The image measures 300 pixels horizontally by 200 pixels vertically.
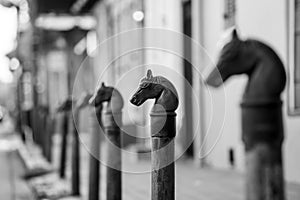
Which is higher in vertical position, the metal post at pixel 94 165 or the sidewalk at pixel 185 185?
the metal post at pixel 94 165

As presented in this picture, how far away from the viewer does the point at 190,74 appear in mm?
8164

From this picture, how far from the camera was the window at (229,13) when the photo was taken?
6.69 meters

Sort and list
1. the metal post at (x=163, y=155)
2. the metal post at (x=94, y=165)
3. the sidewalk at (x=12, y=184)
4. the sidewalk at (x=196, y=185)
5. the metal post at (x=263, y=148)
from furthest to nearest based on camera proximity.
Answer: the sidewalk at (x=12, y=184), the sidewalk at (x=196, y=185), the metal post at (x=94, y=165), the metal post at (x=163, y=155), the metal post at (x=263, y=148)

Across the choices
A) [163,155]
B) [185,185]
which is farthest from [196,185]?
[163,155]

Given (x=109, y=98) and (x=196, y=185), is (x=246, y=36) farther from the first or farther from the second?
(x=109, y=98)

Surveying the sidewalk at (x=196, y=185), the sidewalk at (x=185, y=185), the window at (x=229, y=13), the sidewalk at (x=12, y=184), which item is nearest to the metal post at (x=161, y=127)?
the sidewalk at (x=196, y=185)

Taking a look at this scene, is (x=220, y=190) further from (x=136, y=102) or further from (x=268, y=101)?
(x=268, y=101)

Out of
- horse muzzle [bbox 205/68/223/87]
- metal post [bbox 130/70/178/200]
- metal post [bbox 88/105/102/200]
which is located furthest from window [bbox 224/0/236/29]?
horse muzzle [bbox 205/68/223/87]

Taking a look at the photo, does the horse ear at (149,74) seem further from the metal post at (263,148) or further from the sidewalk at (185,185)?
the sidewalk at (185,185)

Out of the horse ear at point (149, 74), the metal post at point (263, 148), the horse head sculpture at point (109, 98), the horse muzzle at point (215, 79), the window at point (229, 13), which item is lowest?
the metal post at point (263, 148)

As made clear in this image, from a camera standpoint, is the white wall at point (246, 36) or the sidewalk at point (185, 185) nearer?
the sidewalk at point (185, 185)

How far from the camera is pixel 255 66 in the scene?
1555 millimetres

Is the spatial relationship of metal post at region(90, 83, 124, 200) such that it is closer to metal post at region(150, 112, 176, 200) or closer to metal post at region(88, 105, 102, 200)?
metal post at region(88, 105, 102, 200)

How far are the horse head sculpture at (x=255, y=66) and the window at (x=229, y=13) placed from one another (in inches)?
204
